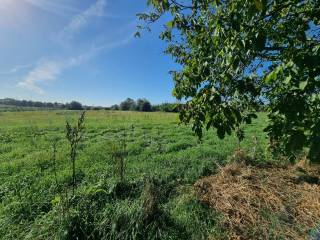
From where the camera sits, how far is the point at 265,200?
5.05m

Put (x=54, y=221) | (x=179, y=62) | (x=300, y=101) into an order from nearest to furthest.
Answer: (x=300, y=101) < (x=54, y=221) < (x=179, y=62)

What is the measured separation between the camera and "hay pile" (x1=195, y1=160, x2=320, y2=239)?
13.8 feet

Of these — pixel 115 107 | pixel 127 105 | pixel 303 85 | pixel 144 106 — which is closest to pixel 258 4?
→ pixel 303 85

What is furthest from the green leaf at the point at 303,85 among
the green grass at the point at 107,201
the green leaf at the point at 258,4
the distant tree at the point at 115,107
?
the distant tree at the point at 115,107

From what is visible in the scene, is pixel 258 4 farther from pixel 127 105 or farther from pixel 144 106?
pixel 127 105

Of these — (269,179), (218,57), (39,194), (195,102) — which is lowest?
(39,194)

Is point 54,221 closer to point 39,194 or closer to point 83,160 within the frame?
point 39,194

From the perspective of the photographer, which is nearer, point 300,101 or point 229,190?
point 300,101

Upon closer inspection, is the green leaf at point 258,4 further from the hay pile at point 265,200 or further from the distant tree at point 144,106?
the distant tree at point 144,106

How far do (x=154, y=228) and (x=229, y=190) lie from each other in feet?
5.99

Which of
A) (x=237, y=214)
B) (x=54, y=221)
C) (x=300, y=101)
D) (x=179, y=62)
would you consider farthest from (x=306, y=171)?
(x=54, y=221)

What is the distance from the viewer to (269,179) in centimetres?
606

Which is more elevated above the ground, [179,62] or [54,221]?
[179,62]

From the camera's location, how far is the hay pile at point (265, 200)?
421cm
